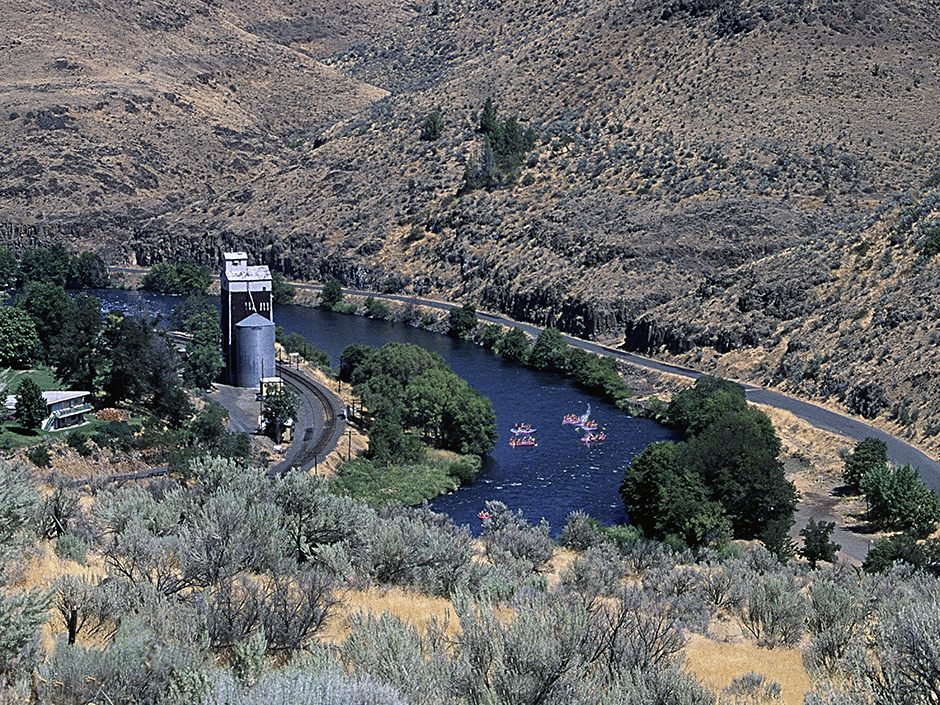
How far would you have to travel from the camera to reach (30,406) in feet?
203

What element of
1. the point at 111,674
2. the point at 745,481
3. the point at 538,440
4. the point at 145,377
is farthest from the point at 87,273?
the point at 111,674

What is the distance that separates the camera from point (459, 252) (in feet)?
410

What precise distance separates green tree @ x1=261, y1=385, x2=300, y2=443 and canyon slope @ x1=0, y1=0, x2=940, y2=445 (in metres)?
35.2

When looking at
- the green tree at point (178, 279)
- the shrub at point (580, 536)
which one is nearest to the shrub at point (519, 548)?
the shrub at point (580, 536)

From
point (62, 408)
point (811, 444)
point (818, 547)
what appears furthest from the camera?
point (811, 444)

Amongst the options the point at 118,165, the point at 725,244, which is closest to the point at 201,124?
the point at 118,165

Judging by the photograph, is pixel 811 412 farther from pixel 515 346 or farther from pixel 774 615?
pixel 774 615

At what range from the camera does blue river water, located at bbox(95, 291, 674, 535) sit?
6034 cm

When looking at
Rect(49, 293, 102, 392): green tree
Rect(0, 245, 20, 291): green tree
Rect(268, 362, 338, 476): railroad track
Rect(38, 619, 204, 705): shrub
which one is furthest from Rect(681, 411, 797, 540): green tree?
Rect(0, 245, 20, 291): green tree

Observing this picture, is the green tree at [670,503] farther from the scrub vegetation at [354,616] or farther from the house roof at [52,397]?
the house roof at [52,397]

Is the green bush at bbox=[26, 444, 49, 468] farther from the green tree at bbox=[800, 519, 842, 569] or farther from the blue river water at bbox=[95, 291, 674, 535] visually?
the green tree at bbox=[800, 519, 842, 569]

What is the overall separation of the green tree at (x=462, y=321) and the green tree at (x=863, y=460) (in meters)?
50.4

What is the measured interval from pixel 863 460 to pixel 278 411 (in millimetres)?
33137

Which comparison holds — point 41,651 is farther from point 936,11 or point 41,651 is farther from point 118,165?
point 118,165
